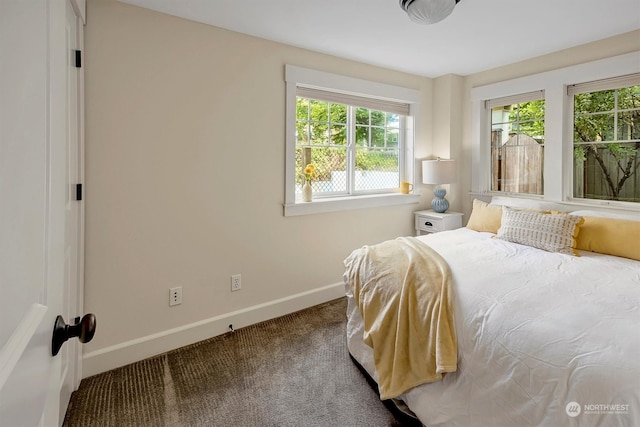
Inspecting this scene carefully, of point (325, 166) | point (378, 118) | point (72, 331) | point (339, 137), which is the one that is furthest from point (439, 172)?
point (72, 331)

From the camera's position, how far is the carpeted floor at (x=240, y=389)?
174 cm

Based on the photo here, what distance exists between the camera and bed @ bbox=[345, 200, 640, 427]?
106 cm

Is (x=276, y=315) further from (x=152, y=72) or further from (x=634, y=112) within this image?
(x=634, y=112)

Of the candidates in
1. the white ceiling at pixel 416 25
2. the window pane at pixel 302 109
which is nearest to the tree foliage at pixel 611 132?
the white ceiling at pixel 416 25

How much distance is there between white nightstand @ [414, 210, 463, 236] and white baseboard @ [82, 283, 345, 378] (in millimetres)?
1284

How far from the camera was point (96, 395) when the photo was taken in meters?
1.91

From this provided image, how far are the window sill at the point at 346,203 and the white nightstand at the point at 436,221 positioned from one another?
222 millimetres

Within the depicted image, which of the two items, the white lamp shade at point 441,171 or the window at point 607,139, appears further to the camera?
the white lamp shade at point 441,171

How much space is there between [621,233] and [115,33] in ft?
11.8

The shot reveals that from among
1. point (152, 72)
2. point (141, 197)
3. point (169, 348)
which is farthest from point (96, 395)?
point (152, 72)

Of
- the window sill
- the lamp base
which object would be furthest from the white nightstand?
the window sill

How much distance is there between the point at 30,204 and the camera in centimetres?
53

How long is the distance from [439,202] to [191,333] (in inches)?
111

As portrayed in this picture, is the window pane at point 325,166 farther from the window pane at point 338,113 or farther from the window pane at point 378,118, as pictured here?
the window pane at point 378,118
